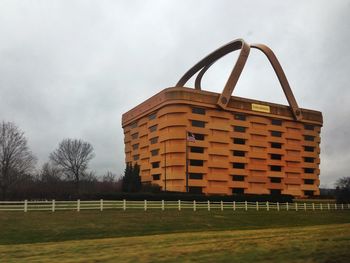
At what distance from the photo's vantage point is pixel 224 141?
85188 mm

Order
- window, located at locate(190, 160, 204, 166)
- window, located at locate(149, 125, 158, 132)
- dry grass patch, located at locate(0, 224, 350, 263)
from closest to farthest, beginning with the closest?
dry grass patch, located at locate(0, 224, 350, 263), window, located at locate(190, 160, 204, 166), window, located at locate(149, 125, 158, 132)

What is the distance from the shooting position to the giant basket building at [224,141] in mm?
80562

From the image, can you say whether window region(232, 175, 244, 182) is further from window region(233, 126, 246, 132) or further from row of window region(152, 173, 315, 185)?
window region(233, 126, 246, 132)

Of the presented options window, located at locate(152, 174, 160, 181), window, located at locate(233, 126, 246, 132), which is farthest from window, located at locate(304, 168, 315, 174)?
window, located at locate(152, 174, 160, 181)

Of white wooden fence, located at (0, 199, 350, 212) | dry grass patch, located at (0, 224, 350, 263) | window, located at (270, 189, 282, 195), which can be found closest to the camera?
dry grass patch, located at (0, 224, 350, 263)

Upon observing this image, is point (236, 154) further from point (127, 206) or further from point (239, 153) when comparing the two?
point (127, 206)

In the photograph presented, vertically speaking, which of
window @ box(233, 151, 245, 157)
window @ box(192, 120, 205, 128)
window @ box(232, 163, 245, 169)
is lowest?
window @ box(232, 163, 245, 169)

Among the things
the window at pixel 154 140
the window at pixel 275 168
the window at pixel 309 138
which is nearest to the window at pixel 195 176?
the window at pixel 154 140

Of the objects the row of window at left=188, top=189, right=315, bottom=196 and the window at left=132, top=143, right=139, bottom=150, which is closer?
the row of window at left=188, top=189, right=315, bottom=196

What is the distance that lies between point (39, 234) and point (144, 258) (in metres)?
12.0

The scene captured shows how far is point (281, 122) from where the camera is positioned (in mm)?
96375

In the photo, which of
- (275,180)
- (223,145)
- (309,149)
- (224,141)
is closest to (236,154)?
(223,145)

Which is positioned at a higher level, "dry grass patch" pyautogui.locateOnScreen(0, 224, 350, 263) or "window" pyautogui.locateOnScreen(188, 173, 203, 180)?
"window" pyautogui.locateOnScreen(188, 173, 203, 180)

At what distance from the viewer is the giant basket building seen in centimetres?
8056
